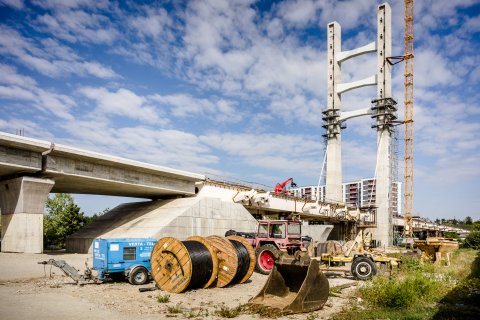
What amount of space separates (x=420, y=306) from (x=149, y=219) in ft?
84.2

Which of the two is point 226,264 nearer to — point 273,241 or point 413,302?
point 273,241

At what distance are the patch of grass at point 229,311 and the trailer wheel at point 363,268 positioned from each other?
736 cm

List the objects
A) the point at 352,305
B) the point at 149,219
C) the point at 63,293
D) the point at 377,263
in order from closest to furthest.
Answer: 1. the point at 352,305
2. the point at 63,293
3. the point at 377,263
4. the point at 149,219

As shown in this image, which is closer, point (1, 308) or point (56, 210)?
point (1, 308)

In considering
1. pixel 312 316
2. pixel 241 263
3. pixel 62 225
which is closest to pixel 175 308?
pixel 312 316

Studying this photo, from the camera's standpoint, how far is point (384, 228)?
61750 millimetres

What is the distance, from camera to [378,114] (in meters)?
63.3

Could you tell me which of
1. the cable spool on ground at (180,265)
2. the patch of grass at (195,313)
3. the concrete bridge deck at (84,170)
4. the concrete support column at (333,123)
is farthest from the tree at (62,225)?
the concrete support column at (333,123)

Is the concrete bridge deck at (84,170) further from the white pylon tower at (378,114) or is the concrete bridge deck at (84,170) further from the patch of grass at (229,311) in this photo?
the white pylon tower at (378,114)

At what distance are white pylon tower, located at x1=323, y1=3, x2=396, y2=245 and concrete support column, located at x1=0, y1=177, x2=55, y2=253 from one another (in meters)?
47.6

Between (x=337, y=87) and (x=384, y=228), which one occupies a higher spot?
(x=337, y=87)

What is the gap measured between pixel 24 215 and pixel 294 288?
21820mm

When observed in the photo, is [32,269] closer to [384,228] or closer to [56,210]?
[56,210]

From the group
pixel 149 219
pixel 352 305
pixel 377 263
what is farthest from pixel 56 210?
pixel 352 305
